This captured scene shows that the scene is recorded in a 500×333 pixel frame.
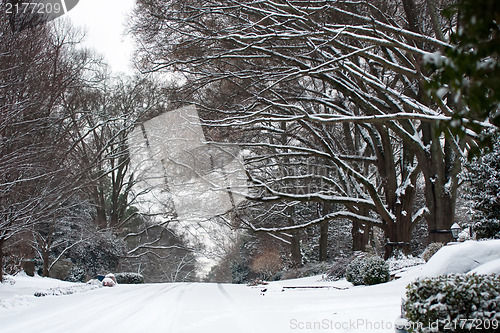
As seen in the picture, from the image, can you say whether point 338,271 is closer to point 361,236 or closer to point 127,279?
point 361,236

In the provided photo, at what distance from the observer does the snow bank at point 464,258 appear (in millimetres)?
6523

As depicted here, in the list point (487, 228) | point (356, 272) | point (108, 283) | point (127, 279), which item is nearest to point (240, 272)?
point (127, 279)

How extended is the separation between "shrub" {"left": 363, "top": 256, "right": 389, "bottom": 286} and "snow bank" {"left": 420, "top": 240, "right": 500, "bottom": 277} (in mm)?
6923

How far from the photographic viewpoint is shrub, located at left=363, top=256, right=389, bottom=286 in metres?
13.5

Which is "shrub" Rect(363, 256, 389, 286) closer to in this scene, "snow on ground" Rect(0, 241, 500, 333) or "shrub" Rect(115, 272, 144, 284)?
"snow on ground" Rect(0, 241, 500, 333)

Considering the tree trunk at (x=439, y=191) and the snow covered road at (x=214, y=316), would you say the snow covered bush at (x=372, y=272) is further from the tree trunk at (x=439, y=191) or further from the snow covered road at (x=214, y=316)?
the tree trunk at (x=439, y=191)

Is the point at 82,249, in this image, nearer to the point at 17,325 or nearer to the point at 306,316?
the point at 17,325

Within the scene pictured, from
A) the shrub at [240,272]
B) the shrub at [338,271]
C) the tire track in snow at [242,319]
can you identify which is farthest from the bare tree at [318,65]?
the shrub at [240,272]

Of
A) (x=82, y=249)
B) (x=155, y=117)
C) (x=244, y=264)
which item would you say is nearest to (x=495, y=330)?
(x=155, y=117)

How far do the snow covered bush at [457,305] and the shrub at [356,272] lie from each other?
8.96 m

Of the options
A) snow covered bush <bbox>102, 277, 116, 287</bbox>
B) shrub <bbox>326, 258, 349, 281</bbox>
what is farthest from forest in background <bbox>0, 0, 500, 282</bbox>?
snow covered bush <bbox>102, 277, 116, 287</bbox>

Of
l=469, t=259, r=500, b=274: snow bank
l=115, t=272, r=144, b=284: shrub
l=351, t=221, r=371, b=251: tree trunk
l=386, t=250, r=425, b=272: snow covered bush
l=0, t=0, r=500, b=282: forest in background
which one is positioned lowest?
l=115, t=272, r=144, b=284: shrub

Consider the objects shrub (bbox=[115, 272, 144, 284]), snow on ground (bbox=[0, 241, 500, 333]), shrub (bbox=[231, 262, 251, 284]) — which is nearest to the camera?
snow on ground (bbox=[0, 241, 500, 333])

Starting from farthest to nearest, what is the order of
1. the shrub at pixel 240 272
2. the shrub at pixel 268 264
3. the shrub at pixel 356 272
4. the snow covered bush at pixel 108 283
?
the shrub at pixel 240 272 → the shrub at pixel 268 264 → the snow covered bush at pixel 108 283 → the shrub at pixel 356 272
